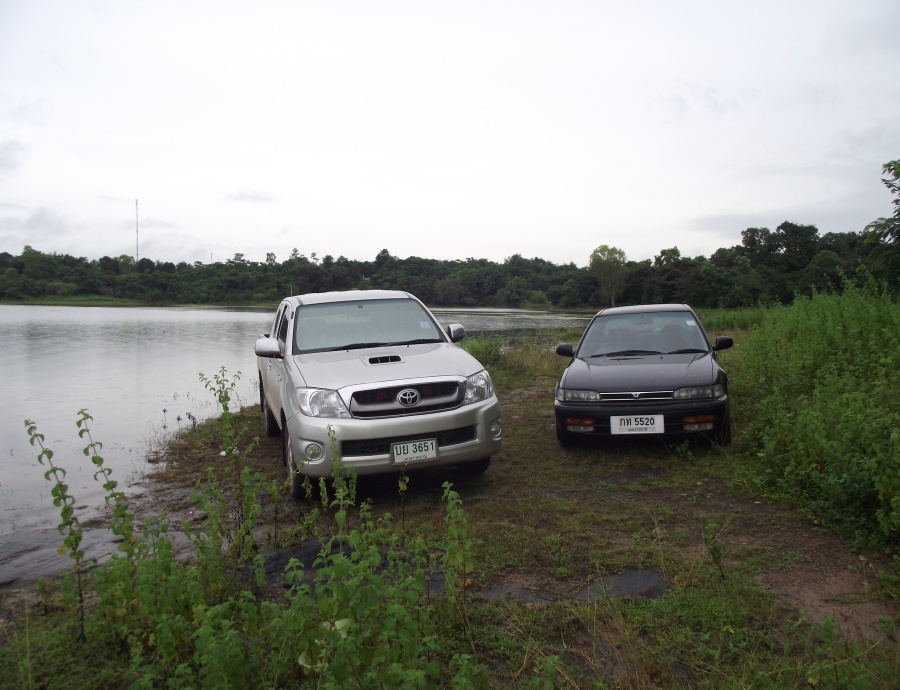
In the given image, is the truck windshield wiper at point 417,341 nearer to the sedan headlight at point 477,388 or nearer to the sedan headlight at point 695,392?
the sedan headlight at point 477,388

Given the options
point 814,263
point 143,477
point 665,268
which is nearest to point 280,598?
point 143,477

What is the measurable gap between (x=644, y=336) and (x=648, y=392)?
4.65ft

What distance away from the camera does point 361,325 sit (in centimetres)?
663

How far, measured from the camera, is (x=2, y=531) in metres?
5.48

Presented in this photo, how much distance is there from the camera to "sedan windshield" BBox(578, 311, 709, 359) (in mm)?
7348

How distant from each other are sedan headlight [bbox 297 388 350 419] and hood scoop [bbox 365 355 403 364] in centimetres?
59

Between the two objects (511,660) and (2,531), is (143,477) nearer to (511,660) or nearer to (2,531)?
(2,531)

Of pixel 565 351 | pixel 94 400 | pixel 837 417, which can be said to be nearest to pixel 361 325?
pixel 565 351

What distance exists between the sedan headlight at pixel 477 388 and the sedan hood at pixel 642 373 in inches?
51.2

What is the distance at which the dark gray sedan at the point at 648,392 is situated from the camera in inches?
247

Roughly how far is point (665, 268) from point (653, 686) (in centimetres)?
7392

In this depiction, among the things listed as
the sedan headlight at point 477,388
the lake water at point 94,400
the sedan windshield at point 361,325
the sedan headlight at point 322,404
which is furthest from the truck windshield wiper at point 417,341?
the lake water at point 94,400

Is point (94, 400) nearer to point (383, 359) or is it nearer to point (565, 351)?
point (383, 359)

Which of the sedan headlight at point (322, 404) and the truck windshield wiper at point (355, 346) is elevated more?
the truck windshield wiper at point (355, 346)
